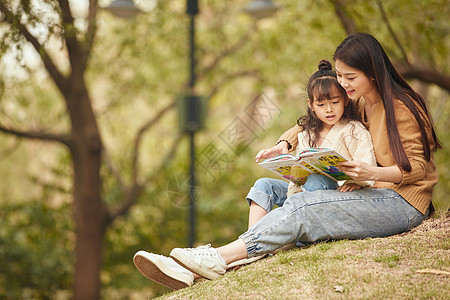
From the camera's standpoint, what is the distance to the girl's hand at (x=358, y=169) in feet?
10.2

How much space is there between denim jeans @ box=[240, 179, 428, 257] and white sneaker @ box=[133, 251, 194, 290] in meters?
0.41

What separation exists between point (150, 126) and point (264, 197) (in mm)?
7054

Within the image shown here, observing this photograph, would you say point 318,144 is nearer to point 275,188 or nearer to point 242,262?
point 275,188

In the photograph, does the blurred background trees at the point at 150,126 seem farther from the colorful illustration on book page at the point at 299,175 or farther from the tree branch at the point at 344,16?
the colorful illustration on book page at the point at 299,175

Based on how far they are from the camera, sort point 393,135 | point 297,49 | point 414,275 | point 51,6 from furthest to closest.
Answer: point 297,49, point 51,6, point 393,135, point 414,275

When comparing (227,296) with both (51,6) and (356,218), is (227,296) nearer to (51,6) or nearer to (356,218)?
(356,218)

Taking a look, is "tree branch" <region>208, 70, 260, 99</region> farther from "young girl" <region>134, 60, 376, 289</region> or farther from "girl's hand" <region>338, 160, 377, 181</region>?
"girl's hand" <region>338, 160, 377, 181</region>

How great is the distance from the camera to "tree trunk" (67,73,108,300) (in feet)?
25.6

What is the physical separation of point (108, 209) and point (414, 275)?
6299mm

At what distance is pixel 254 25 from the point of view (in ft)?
36.5

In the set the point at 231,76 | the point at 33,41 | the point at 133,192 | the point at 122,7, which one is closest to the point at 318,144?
the point at 33,41

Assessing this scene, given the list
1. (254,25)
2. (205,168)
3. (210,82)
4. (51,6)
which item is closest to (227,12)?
(254,25)

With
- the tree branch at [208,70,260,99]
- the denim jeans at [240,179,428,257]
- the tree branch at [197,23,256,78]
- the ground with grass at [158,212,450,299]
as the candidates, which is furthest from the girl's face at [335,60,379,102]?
the tree branch at [208,70,260,99]

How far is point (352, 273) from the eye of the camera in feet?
9.97
